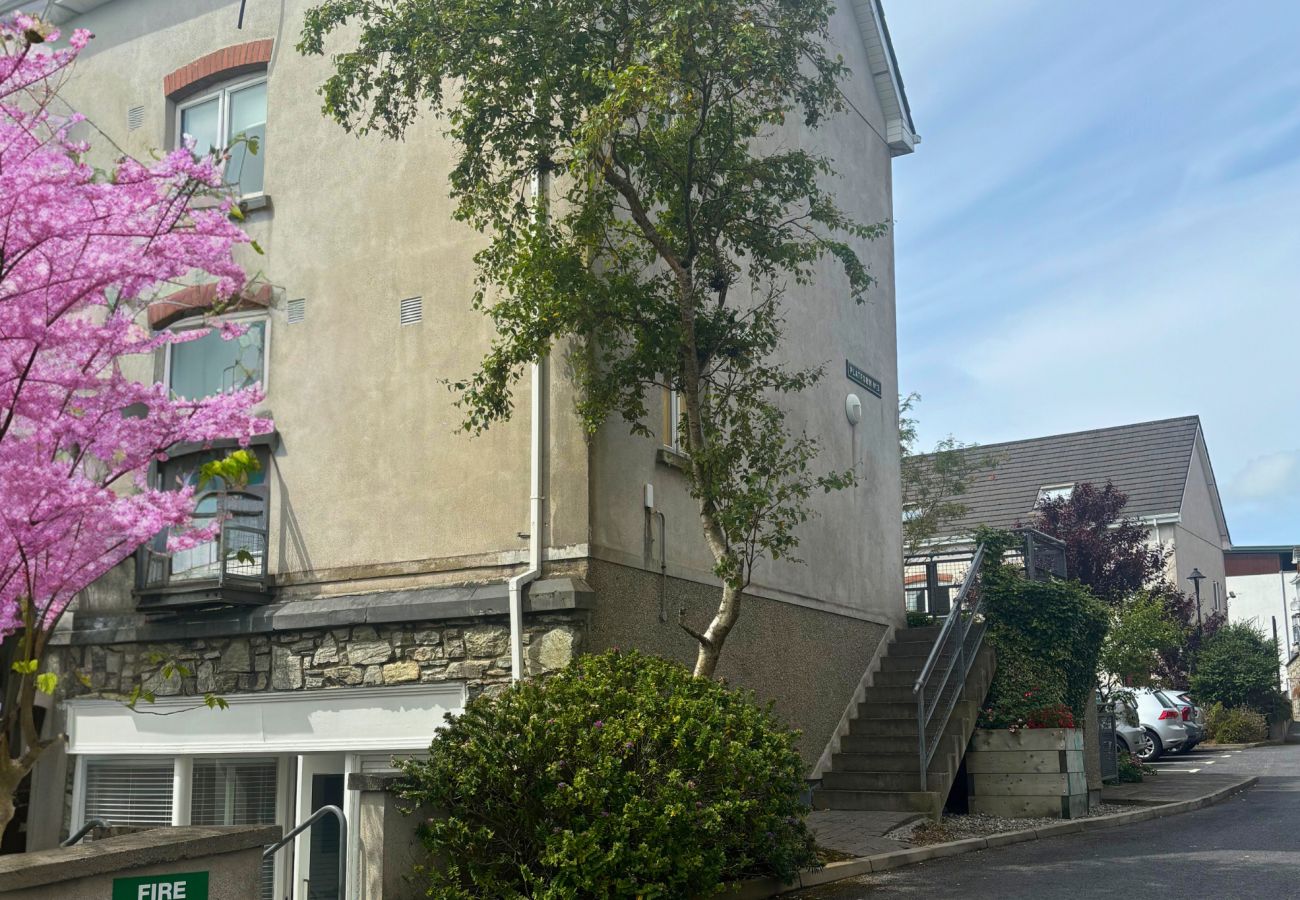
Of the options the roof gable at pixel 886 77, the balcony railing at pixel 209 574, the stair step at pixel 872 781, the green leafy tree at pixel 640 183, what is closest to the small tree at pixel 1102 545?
the roof gable at pixel 886 77

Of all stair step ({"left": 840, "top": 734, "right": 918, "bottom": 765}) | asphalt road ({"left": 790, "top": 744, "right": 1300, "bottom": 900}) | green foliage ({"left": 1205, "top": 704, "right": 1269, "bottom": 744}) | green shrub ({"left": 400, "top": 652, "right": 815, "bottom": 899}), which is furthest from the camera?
green foliage ({"left": 1205, "top": 704, "right": 1269, "bottom": 744})

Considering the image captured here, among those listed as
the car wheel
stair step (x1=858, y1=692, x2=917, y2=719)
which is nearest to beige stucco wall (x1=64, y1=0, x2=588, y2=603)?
stair step (x1=858, y1=692, x2=917, y2=719)

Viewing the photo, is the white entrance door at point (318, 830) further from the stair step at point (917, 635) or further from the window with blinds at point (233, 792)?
the stair step at point (917, 635)

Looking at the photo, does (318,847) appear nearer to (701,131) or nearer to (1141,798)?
(701,131)

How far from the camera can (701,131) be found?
35.4ft

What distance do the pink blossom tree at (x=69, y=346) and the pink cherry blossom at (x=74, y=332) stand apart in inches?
0.4

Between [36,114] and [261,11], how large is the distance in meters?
6.40

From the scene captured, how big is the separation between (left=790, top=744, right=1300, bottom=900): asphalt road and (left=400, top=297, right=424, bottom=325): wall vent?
6.38 metres

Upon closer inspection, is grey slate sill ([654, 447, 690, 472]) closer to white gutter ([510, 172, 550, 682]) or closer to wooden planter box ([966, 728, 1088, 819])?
white gutter ([510, 172, 550, 682])

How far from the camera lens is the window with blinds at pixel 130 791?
13.4 metres

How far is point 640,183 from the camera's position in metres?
11.4

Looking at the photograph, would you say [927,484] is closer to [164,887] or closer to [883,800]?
[883,800]

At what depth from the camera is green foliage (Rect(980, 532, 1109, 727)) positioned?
1587 cm

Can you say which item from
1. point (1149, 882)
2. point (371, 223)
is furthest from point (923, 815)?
point (371, 223)
